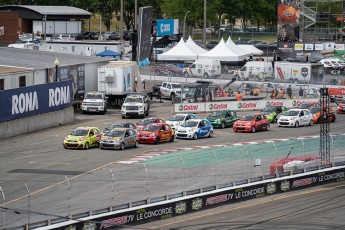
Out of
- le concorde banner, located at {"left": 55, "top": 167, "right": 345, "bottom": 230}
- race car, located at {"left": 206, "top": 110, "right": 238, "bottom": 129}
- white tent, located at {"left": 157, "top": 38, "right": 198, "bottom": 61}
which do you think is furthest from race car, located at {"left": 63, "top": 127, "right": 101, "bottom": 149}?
white tent, located at {"left": 157, "top": 38, "right": 198, "bottom": 61}

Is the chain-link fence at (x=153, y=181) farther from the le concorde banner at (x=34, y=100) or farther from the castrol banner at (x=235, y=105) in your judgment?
the castrol banner at (x=235, y=105)

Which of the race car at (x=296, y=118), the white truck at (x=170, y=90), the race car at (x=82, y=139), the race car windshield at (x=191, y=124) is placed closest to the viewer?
the race car at (x=82, y=139)

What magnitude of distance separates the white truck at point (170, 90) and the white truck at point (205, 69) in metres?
13.8

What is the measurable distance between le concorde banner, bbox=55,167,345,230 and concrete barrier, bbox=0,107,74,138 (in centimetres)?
2223

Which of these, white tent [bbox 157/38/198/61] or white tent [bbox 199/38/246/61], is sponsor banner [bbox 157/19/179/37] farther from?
white tent [bbox 199/38/246/61]

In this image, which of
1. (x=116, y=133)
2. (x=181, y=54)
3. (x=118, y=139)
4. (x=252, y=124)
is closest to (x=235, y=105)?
(x=252, y=124)

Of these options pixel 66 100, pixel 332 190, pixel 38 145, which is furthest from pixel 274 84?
pixel 332 190

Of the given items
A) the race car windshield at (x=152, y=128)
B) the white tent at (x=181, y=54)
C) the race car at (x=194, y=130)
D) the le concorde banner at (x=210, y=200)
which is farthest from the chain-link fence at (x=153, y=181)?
the white tent at (x=181, y=54)

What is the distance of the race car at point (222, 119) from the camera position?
61062mm

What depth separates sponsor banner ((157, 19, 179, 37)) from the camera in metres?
126

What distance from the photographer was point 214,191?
3497cm

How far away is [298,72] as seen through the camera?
8906cm

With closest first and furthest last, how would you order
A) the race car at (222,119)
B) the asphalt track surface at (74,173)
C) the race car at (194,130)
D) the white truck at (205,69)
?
the asphalt track surface at (74,173)
the race car at (194,130)
the race car at (222,119)
the white truck at (205,69)

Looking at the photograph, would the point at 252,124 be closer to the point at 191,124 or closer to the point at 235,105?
the point at 191,124
